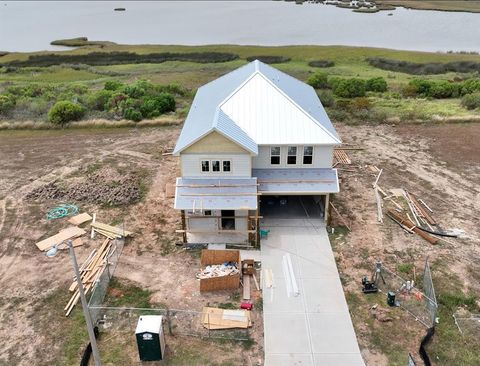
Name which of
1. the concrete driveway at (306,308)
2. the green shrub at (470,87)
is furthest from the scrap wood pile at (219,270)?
the green shrub at (470,87)

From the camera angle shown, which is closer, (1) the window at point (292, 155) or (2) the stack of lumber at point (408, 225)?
(2) the stack of lumber at point (408, 225)

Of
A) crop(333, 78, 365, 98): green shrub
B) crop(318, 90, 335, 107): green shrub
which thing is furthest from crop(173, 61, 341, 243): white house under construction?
crop(333, 78, 365, 98): green shrub

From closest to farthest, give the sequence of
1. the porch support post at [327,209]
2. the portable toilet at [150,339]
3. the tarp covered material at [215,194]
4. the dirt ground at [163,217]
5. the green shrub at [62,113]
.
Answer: the portable toilet at [150,339] → the dirt ground at [163,217] → the tarp covered material at [215,194] → the porch support post at [327,209] → the green shrub at [62,113]

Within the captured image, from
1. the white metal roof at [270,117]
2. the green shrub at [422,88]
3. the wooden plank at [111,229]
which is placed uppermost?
the white metal roof at [270,117]

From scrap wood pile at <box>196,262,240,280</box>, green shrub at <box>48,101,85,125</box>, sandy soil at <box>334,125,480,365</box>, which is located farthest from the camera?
green shrub at <box>48,101,85,125</box>

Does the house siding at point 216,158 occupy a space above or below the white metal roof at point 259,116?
below

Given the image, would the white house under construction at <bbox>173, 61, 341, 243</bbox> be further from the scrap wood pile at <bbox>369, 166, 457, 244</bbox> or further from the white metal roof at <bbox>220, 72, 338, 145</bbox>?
the scrap wood pile at <bbox>369, 166, 457, 244</bbox>

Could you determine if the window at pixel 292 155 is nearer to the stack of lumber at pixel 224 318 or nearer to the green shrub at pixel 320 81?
the stack of lumber at pixel 224 318
